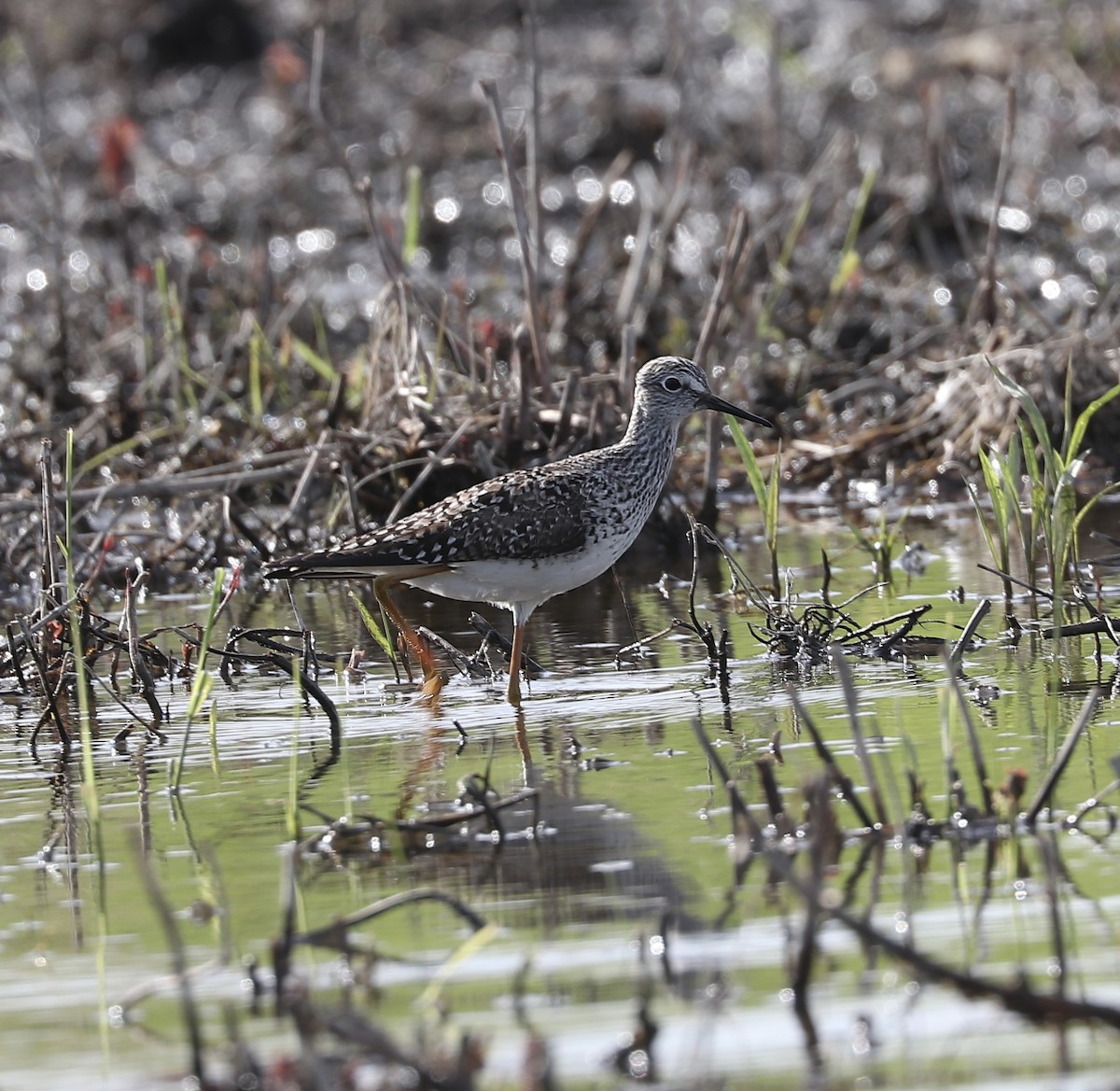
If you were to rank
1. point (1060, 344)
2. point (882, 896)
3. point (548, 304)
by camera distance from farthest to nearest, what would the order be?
point (548, 304) → point (1060, 344) → point (882, 896)

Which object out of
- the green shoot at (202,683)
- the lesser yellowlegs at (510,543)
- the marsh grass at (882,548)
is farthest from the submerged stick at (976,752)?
the marsh grass at (882,548)

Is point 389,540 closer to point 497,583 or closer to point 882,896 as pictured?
point 497,583

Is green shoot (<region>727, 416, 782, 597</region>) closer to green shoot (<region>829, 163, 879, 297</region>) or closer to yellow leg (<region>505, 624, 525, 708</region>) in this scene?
yellow leg (<region>505, 624, 525, 708</region>)

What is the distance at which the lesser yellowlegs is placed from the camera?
7.21m

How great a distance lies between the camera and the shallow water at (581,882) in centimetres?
394

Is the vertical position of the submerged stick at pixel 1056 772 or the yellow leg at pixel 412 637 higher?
the yellow leg at pixel 412 637

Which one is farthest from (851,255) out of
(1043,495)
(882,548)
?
(1043,495)

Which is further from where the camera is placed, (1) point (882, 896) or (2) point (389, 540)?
(2) point (389, 540)

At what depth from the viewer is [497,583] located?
23.9 ft

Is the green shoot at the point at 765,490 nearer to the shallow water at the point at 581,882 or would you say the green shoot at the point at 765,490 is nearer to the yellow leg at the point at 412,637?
the shallow water at the point at 581,882

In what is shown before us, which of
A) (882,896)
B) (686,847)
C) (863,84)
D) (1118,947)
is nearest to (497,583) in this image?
(686,847)

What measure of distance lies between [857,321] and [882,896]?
820 cm

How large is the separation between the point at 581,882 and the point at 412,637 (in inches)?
97.9

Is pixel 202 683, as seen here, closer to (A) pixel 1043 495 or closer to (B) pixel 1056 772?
(B) pixel 1056 772
